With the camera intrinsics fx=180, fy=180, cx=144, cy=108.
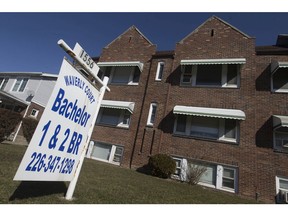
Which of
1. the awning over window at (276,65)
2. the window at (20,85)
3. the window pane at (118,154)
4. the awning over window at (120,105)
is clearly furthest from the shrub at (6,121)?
the awning over window at (276,65)

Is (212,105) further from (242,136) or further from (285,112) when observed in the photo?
(285,112)

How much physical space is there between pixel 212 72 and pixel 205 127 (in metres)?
3.84

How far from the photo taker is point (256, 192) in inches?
347

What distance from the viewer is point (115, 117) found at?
44.6ft

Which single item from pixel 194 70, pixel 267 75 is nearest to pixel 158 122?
pixel 194 70

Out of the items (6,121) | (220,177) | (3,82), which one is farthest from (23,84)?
(220,177)

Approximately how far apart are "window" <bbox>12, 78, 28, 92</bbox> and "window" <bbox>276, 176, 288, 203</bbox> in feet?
83.9

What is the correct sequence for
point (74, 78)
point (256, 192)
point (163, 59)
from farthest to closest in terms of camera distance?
point (163, 59)
point (256, 192)
point (74, 78)

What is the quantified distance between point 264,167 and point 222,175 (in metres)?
2.06

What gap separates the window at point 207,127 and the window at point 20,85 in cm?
2016

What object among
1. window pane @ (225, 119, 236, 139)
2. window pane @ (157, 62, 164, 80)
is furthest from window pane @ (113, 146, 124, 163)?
window pane @ (225, 119, 236, 139)

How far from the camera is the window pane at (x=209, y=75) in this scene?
1188 cm

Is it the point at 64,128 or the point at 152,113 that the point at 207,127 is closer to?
the point at 152,113

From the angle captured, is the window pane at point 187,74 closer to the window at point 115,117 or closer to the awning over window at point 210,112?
the awning over window at point 210,112
